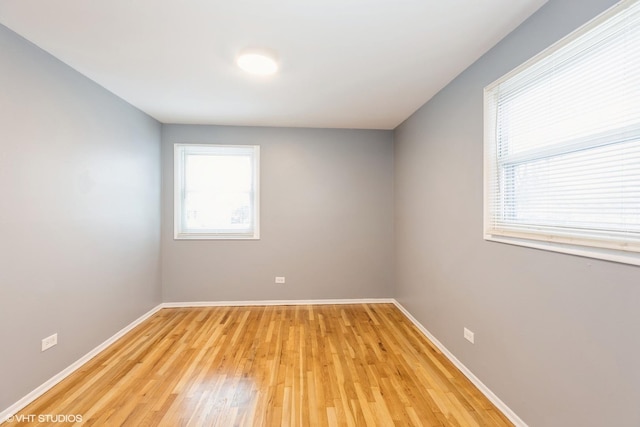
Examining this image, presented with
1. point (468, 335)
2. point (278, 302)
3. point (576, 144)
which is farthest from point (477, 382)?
point (278, 302)

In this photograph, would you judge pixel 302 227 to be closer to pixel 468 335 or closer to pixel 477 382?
pixel 468 335

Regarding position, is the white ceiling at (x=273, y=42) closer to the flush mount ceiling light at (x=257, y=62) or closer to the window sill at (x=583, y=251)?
the flush mount ceiling light at (x=257, y=62)

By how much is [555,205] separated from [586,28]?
902mm

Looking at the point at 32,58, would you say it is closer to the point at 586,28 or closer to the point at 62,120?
the point at 62,120

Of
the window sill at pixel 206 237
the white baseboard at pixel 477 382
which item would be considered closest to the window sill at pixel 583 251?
the white baseboard at pixel 477 382

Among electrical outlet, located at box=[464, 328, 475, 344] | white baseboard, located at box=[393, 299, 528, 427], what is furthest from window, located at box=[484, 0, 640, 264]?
white baseboard, located at box=[393, 299, 528, 427]

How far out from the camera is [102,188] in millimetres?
2689

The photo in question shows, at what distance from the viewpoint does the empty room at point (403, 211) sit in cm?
134

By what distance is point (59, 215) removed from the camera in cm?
218

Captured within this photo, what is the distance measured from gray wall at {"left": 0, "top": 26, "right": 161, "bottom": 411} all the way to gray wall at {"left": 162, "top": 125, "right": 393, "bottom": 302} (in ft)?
2.44

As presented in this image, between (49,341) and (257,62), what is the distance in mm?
2740

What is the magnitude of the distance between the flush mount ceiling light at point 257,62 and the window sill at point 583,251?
222 centimetres

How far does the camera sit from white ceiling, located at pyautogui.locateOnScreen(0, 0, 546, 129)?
160 cm

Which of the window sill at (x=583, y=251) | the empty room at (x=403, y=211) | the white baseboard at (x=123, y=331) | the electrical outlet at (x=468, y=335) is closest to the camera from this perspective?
the window sill at (x=583, y=251)
